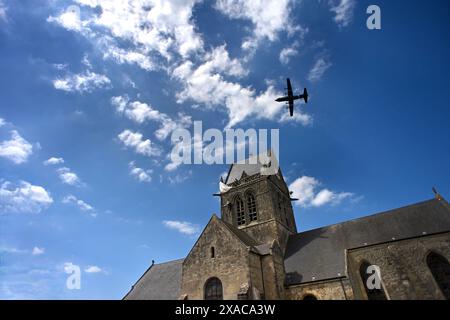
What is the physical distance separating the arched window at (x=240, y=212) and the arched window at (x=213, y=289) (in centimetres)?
989

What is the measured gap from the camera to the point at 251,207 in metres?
27.2

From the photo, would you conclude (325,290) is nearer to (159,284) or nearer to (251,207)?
(251,207)

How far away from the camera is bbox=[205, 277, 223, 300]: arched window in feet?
54.8

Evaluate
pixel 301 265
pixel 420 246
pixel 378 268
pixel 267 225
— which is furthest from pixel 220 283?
pixel 420 246

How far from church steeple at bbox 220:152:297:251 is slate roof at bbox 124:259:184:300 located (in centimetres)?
691

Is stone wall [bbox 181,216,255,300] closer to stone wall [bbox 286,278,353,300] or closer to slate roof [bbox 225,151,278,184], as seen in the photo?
stone wall [bbox 286,278,353,300]

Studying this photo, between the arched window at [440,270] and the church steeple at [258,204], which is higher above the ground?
the church steeple at [258,204]

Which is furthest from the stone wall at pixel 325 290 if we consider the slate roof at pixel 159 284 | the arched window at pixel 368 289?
the slate roof at pixel 159 284

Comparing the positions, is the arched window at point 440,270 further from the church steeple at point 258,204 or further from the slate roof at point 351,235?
the church steeple at point 258,204

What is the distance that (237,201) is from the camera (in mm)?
28391

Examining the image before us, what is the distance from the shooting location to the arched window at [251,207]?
26.5 metres

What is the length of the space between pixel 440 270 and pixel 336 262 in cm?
587
